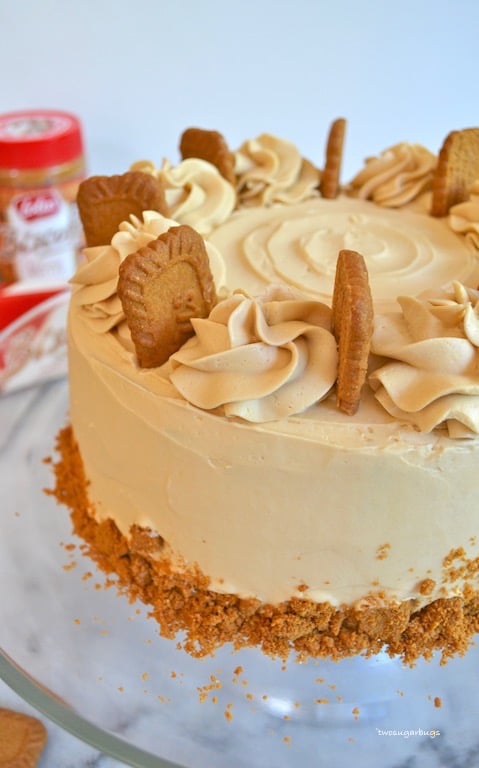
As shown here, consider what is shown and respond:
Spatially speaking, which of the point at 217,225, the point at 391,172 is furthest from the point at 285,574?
the point at 391,172

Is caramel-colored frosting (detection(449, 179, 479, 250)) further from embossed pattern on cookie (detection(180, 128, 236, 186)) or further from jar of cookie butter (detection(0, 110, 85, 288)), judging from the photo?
jar of cookie butter (detection(0, 110, 85, 288))

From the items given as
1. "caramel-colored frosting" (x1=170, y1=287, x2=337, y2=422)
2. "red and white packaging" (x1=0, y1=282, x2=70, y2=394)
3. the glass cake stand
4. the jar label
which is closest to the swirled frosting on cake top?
"caramel-colored frosting" (x1=170, y1=287, x2=337, y2=422)

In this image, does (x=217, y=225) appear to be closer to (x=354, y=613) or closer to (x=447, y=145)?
(x=447, y=145)

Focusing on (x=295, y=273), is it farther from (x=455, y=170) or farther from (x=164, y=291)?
(x=455, y=170)

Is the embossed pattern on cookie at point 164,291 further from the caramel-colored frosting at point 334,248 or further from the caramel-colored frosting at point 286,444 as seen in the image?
the caramel-colored frosting at point 334,248

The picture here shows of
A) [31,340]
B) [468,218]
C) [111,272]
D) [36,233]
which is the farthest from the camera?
[36,233]

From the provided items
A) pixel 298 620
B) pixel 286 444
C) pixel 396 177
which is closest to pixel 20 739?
pixel 298 620
